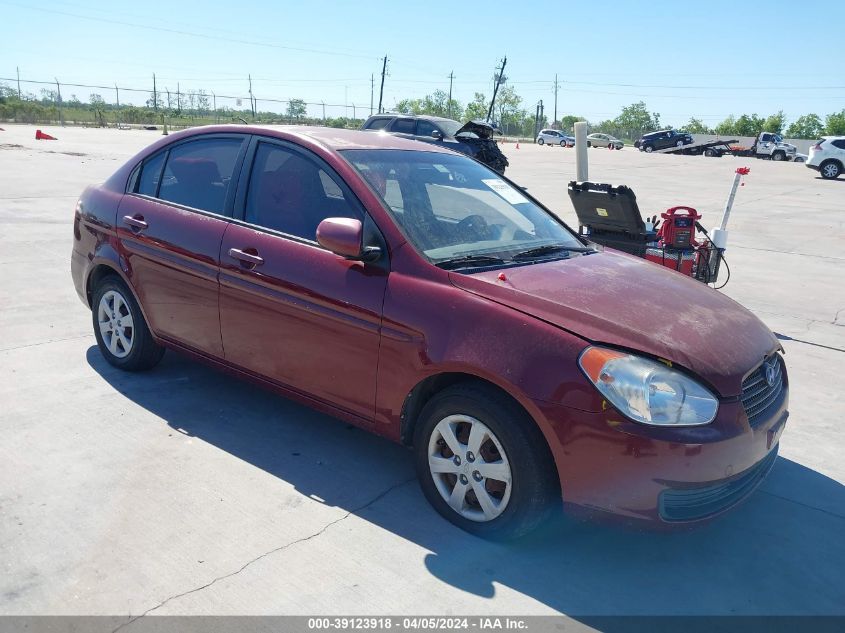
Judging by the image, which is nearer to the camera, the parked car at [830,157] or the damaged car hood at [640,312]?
the damaged car hood at [640,312]

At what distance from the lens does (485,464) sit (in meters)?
3.07

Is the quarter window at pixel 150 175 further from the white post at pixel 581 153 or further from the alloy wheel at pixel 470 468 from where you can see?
the white post at pixel 581 153

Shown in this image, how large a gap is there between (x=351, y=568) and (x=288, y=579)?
256 millimetres

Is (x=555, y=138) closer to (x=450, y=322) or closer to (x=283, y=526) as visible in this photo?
(x=450, y=322)

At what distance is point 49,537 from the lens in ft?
9.98

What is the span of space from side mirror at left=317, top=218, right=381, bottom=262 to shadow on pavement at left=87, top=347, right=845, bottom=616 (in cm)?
115

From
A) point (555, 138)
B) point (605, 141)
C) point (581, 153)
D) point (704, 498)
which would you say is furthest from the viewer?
point (605, 141)

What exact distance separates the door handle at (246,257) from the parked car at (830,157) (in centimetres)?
3335

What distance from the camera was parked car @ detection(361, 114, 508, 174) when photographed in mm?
18188

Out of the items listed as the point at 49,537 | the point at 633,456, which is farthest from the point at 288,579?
the point at 633,456

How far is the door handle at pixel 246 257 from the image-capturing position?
380cm

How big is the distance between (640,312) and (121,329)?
337cm

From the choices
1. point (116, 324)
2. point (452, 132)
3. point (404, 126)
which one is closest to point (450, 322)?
point (116, 324)

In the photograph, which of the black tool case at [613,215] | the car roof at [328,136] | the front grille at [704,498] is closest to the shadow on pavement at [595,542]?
the front grille at [704,498]
